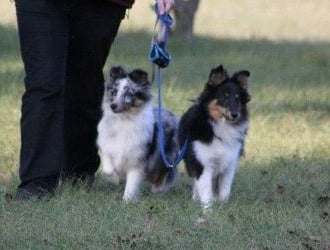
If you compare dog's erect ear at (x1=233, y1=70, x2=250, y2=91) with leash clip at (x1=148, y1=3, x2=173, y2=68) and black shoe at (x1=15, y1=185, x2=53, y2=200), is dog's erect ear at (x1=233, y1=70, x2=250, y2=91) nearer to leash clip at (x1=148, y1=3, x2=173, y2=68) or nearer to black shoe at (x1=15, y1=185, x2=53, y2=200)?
leash clip at (x1=148, y1=3, x2=173, y2=68)

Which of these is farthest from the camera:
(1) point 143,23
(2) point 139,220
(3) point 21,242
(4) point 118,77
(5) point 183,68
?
(1) point 143,23

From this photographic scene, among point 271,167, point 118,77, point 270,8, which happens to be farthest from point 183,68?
point 270,8

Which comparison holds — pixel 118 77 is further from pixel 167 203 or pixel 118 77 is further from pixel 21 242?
pixel 21 242

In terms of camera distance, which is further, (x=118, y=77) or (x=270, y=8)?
(x=270, y=8)

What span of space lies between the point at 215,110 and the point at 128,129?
27.9 inches

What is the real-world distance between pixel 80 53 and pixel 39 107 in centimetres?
63

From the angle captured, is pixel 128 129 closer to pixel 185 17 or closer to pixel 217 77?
pixel 217 77

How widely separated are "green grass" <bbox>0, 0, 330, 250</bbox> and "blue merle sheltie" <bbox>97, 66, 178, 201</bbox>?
0.69ft

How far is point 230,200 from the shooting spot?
8375 millimetres

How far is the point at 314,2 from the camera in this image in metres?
42.8

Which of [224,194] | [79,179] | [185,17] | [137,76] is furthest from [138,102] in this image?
[185,17]

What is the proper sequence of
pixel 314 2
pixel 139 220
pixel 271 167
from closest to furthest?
pixel 139 220
pixel 271 167
pixel 314 2

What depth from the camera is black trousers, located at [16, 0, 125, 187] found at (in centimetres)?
775

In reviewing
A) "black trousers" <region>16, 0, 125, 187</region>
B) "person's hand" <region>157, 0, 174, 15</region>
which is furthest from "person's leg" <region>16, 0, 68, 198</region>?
"person's hand" <region>157, 0, 174, 15</region>
